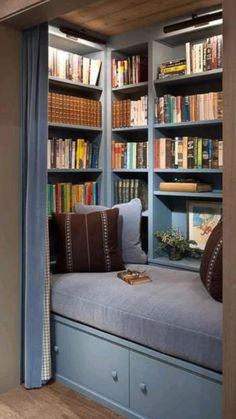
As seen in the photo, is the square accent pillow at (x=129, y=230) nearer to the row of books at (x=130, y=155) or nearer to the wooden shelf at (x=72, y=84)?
the row of books at (x=130, y=155)

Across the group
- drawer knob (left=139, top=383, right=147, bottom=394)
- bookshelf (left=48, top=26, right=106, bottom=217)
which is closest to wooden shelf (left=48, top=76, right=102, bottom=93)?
bookshelf (left=48, top=26, right=106, bottom=217)

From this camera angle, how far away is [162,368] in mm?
2285

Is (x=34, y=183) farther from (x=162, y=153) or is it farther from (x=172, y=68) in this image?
(x=172, y=68)

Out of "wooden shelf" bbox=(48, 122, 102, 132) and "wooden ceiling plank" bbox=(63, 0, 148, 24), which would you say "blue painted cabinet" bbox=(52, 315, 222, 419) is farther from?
"wooden ceiling plank" bbox=(63, 0, 148, 24)

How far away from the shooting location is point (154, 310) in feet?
7.70

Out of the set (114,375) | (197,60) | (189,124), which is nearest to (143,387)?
(114,375)

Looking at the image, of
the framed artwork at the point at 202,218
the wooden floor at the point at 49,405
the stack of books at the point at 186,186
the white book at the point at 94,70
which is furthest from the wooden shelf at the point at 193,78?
the wooden floor at the point at 49,405

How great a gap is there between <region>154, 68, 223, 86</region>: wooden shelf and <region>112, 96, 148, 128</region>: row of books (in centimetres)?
21

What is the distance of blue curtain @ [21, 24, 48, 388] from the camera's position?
266cm

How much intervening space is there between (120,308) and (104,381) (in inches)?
17.7

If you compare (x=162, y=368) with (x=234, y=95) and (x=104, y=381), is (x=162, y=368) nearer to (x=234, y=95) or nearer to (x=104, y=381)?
(x=104, y=381)

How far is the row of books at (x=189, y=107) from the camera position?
3.05m

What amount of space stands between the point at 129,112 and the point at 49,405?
2120 mm

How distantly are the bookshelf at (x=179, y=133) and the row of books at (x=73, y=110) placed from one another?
53 cm
